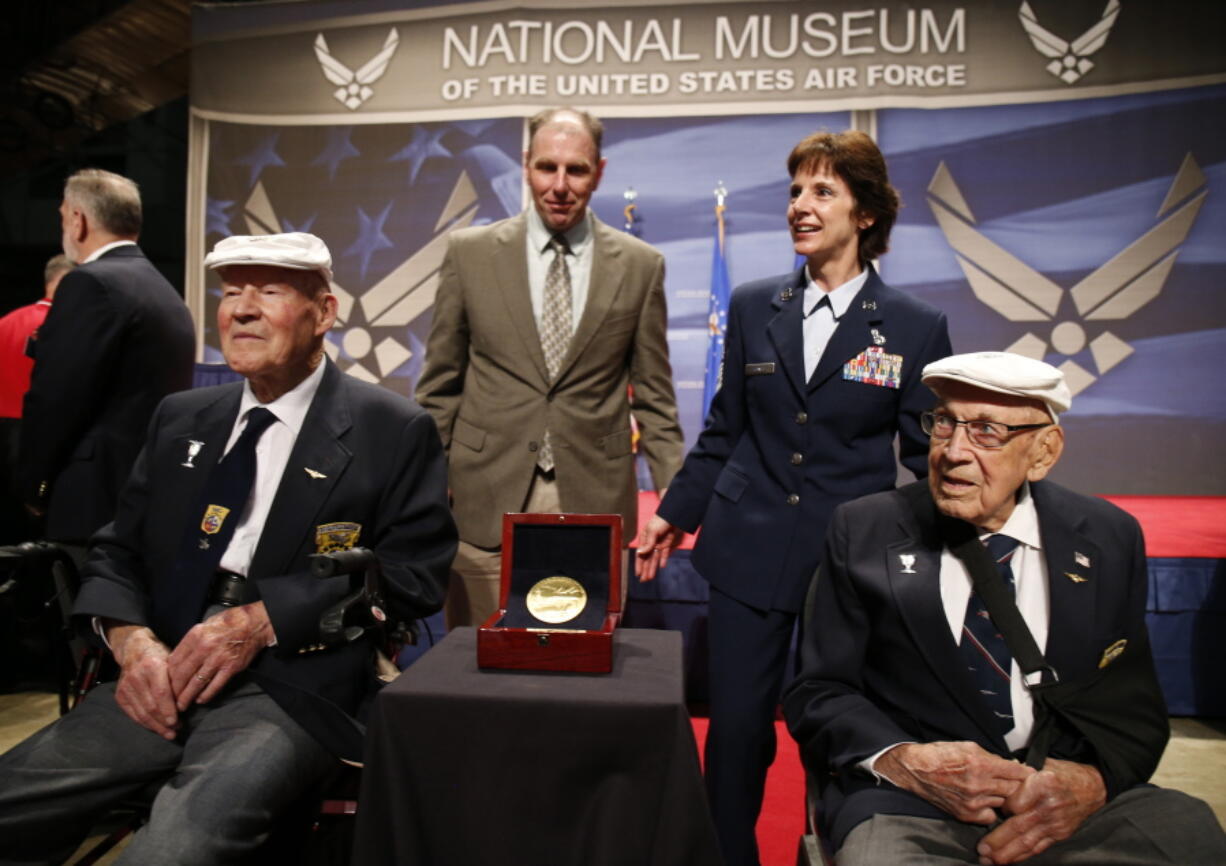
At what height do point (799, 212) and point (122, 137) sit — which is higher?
point (122, 137)

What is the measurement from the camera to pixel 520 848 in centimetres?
152

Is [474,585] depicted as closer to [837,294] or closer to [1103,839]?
[837,294]

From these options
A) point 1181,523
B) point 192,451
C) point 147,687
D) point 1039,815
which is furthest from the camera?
point 1181,523

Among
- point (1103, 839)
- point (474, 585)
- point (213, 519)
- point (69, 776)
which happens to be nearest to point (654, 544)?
point (474, 585)

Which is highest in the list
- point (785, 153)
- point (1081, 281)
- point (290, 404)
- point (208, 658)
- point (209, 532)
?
point (785, 153)

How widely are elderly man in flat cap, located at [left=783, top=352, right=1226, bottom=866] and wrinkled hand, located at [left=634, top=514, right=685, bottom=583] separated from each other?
57 centimetres

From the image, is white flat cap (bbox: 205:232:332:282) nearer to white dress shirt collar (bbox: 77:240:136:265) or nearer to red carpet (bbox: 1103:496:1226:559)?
white dress shirt collar (bbox: 77:240:136:265)

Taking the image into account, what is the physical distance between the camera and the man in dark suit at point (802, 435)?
2.16m

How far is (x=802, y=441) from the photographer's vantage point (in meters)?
2.19

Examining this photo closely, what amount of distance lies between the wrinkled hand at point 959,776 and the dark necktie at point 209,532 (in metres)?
1.34

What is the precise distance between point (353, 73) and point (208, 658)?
5.11 metres

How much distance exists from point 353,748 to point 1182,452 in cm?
519

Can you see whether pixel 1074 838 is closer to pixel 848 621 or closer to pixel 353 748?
pixel 848 621

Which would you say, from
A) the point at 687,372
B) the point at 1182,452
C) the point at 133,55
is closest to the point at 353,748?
the point at 687,372
